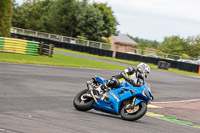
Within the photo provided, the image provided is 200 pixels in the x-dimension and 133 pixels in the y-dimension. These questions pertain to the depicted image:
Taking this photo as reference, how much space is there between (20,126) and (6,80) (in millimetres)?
7406

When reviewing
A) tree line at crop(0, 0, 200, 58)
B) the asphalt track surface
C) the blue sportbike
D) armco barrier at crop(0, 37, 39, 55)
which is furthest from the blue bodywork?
tree line at crop(0, 0, 200, 58)

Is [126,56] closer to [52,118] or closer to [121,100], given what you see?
[121,100]

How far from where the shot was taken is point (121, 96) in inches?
350

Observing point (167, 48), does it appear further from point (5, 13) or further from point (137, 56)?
point (5, 13)

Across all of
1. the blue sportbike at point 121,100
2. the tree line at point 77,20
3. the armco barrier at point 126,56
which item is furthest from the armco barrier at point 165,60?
the blue sportbike at point 121,100

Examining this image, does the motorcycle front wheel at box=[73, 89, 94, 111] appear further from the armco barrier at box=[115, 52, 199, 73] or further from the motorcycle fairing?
the armco barrier at box=[115, 52, 199, 73]

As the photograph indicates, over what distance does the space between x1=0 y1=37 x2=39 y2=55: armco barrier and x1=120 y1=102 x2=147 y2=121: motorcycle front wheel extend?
19.3 meters

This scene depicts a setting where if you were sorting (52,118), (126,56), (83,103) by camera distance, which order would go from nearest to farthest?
(52,118), (83,103), (126,56)

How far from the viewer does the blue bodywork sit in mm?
8766

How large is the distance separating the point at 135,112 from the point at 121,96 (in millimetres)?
522

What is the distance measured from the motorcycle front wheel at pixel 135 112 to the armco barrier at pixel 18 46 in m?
19.3

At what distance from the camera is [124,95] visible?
887cm

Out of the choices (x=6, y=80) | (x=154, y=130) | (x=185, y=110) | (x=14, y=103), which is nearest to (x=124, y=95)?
(x=154, y=130)

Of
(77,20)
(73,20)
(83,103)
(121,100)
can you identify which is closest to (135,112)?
(121,100)
